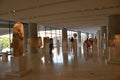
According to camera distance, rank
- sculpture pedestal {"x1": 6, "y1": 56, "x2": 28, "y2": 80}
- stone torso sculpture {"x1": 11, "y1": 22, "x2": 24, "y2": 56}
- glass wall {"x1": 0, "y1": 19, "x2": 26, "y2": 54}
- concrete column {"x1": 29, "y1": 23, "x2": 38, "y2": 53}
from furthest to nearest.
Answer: glass wall {"x1": 0, "y1": 19, "x2": 26, "y2": 54} → concrete column {"x1": 29, "y1": 23, "x2": 38, "y2": 53} → stone torso sculpture {"x1": 11, "y1": 22, "x2": 24, "y2": 56} → sculpture pedestal {"x1": 6, "y1": 56, "x2": 28, "y2": 80}

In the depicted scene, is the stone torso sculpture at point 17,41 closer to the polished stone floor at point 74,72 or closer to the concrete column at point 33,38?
the polished stone floor at point 74,72

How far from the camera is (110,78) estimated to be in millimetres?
7367

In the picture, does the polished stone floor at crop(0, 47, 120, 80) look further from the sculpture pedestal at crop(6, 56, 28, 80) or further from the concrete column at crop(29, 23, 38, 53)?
the concrete column at crop(29, 23, 38, 53)

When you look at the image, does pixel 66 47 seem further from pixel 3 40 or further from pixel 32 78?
pixel 32 78

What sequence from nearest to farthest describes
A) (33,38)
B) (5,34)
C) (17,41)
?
(17,41) < (33,38) < (5,34)

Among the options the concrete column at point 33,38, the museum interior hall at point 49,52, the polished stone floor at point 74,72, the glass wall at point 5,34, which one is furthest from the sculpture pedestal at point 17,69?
the glass wall at point 5,34

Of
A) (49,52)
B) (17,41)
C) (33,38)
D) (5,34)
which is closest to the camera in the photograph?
(17,41)

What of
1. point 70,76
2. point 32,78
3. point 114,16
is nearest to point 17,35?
point 32,78

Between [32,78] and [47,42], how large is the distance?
13.1m

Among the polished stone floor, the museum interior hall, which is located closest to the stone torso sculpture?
the museum interior hall

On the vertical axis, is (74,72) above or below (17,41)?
below

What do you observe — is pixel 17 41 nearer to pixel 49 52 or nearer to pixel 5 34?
pixel 49 52

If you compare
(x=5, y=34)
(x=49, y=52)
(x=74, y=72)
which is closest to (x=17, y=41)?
(x=74, y=72)

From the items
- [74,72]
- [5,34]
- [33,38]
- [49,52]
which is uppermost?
[5,34]
